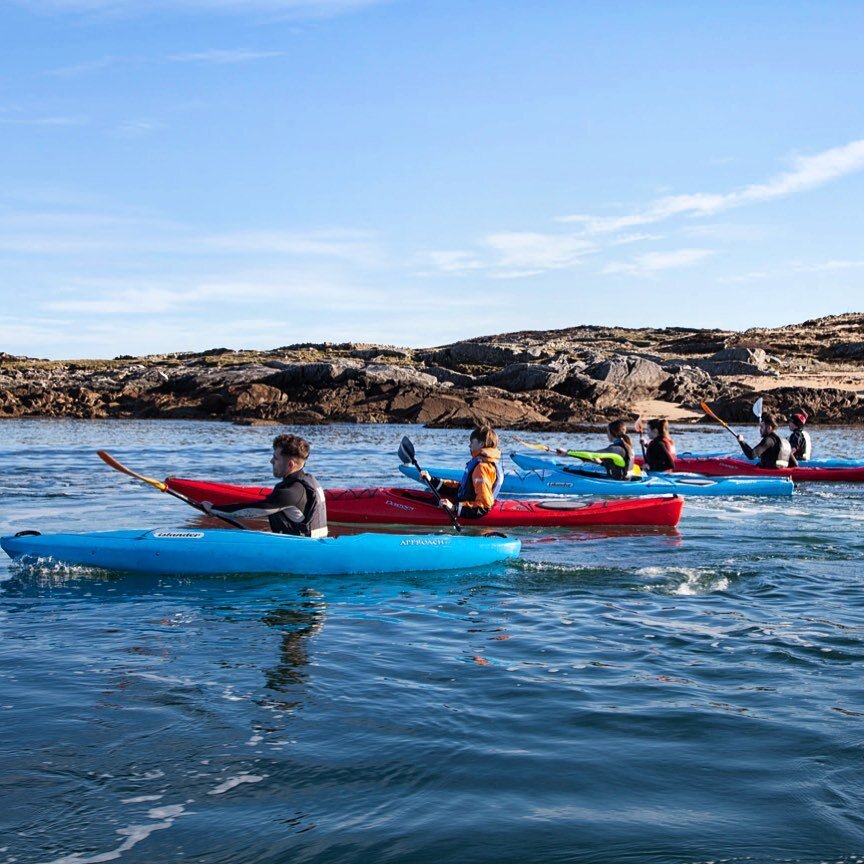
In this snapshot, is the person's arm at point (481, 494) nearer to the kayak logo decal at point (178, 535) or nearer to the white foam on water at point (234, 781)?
the kayak logo decal at point (178, 535)

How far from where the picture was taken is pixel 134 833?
3.50m

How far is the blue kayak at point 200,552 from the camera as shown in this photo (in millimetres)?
7832

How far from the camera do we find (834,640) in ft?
19.5

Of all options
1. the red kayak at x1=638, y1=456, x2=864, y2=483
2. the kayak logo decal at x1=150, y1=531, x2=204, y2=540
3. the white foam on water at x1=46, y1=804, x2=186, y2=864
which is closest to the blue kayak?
the kayak logo decal at x1=150, y1=531, x2=204, y2=540

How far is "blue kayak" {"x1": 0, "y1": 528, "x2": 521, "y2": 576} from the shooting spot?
25.7ft

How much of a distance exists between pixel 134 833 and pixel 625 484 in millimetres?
11010

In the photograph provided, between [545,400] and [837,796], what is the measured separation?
3058 cm

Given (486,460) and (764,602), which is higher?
(486,460)

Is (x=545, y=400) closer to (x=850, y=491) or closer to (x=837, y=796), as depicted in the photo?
(x=850, y=491)

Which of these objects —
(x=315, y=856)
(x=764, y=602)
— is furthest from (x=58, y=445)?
(x=315, y=856)

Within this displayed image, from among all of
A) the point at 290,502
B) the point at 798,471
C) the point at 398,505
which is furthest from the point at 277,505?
the point at 798,471

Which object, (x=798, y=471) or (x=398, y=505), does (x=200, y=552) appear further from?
(x=798, y=471)

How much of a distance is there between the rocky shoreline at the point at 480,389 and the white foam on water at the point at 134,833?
25625mm

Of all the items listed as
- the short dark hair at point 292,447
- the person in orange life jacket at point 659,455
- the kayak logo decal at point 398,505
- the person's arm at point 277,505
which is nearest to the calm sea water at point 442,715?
the person's arm at point 277,505
